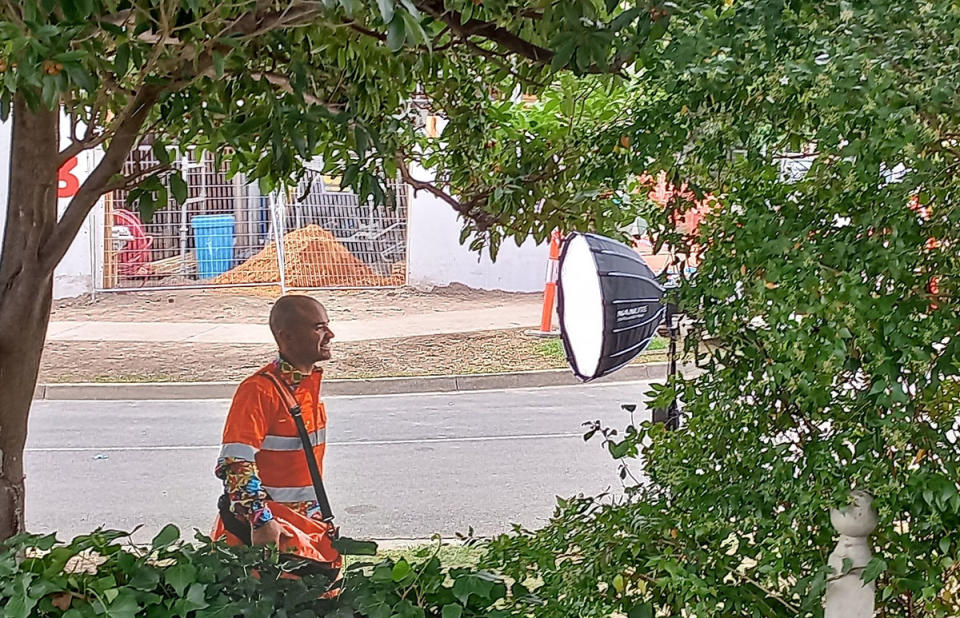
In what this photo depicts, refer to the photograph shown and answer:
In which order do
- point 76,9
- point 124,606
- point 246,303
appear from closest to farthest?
point 76,9 < point 124,606 < point 246,303

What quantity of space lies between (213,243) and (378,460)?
551 cm

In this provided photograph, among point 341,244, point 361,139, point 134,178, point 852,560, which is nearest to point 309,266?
point 341,244

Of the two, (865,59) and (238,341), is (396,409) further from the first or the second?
(865,59)

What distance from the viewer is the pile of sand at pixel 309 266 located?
36.0 feet

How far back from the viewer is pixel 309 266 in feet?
36.5

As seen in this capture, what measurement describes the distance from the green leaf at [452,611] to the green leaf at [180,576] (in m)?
0.50

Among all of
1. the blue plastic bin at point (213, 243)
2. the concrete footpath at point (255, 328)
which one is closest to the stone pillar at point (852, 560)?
the concrete footpath at point (255, 328)

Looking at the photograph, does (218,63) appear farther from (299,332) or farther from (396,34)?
(299,332)

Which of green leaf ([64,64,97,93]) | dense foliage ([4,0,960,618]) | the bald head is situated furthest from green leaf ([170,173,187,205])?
green leaf ([64,64,97,93])

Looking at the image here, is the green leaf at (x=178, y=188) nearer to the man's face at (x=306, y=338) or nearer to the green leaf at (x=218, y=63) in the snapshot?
the green leaf at (x=218, y=63)

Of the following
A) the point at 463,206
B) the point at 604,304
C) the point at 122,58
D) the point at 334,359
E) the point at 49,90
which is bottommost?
the point at 334,359

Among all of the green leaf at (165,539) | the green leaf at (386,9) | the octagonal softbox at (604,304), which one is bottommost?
the green leaf at (165,539)

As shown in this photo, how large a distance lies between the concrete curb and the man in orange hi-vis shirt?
517 cm

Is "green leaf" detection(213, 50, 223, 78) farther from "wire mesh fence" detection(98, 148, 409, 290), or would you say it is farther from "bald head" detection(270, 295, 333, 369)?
"wire mesh fence" detection(98, 148, 409, 290)
